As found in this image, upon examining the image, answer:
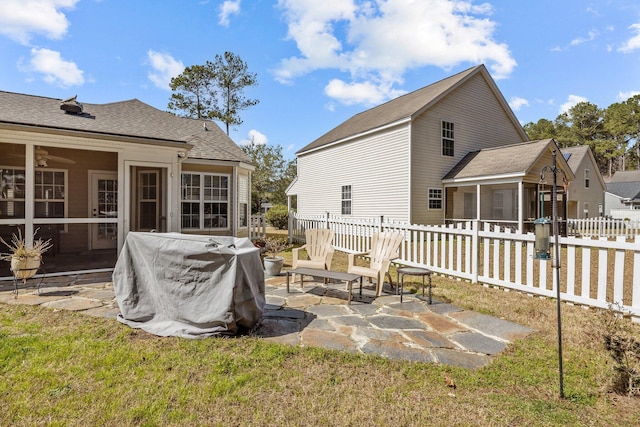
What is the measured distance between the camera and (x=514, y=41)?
12.9 metres

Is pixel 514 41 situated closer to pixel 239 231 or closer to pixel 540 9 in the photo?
pixel 540 9

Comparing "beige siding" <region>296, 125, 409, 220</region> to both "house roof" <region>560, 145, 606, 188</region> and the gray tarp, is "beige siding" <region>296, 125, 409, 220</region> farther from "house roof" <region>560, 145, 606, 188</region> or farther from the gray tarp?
"house roof" <region>560, 145, 606, 188</region>

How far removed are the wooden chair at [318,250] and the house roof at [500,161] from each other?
9.59m

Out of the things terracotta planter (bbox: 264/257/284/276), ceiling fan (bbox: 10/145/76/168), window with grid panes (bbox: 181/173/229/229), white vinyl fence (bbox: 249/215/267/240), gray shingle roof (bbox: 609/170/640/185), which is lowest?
terracotta planter (bbox: 264/257/284/276)

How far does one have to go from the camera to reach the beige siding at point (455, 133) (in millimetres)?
13883

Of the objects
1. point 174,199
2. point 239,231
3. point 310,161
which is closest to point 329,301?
point 174,199

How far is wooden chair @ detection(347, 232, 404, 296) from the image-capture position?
18.3 feet

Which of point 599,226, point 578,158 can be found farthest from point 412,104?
point 578,158

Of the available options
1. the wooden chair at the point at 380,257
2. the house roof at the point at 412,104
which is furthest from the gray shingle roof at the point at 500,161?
the wooden chair at the point at 380,257

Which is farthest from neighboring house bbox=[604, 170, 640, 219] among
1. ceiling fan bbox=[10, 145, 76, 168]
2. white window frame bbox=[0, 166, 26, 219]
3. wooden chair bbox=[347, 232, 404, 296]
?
white window frame bbox=[0, 166, 26, 219]

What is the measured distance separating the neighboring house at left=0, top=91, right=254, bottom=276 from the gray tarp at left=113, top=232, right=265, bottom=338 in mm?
3474

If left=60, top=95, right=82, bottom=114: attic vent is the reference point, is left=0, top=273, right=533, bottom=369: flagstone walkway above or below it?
below

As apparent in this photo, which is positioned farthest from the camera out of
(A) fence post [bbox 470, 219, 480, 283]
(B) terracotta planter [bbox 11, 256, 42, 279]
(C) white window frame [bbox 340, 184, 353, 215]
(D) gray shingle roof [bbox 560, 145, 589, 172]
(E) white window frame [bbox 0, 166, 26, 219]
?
(D) gray shingle roof [bbox 560, 145, 589, 172]

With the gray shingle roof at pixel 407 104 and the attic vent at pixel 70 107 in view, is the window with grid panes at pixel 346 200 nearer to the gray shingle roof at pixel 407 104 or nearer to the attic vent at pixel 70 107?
the gray shingle roof at pixel 407 104
